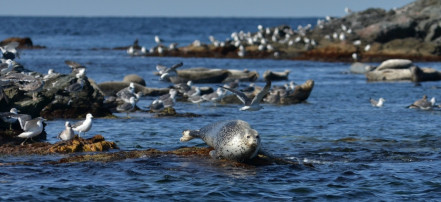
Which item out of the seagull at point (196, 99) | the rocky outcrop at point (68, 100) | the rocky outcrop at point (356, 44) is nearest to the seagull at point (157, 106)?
the rocky outcrop at point (68, 100)

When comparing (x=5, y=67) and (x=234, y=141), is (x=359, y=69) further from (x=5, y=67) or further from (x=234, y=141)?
(x=234, y=141)

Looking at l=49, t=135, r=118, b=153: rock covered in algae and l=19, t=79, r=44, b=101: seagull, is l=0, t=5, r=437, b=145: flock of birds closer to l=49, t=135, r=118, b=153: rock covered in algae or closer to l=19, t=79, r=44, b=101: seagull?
l=19, t=79, r=44, b=101: seagull

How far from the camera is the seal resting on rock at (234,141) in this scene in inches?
458

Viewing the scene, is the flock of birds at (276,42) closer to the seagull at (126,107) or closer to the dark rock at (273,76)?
the dark rock at (273,76)

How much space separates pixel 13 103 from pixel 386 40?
1547 inches

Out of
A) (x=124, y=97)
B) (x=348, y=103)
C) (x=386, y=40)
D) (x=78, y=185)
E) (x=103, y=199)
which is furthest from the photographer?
(x=386, y=40)

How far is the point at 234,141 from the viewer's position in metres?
11.8

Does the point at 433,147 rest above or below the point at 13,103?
below

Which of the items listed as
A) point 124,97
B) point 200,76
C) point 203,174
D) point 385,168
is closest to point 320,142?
point 385,168

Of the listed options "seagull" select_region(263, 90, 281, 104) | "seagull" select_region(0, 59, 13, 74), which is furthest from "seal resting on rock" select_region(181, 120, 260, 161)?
"seagull" select_region(263, 90, 281, 104)

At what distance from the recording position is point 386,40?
51.5 m

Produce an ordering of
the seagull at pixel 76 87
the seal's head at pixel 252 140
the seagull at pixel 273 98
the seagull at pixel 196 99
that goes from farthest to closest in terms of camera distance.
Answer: the seagull at pixel 273 98 < the seagull at pixel 196 99 < the seagull at pixel 76 87 < the seal's head at pixel 252 140

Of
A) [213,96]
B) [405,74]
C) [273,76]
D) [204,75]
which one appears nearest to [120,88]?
[213,96]

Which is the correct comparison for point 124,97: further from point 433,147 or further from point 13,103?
point 433,147
